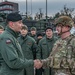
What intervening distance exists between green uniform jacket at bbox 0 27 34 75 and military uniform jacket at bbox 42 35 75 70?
0.48 meters

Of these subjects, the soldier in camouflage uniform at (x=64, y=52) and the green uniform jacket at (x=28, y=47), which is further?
the green uniform jacket at (x=28, y=47)

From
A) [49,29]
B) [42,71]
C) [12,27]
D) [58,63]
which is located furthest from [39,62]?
[42,71]

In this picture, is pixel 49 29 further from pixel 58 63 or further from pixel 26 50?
pixel 58 63

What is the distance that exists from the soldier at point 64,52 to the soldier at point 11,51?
1.41 ft

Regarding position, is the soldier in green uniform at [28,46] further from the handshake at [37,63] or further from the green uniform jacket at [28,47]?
the handshake at [37,63]

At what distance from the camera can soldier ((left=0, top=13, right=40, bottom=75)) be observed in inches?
205

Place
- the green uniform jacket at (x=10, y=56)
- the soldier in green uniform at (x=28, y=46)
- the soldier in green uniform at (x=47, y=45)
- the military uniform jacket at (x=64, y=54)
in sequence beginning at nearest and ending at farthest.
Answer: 1. the green uniform jacket at (x=10, y=56)
2. the military uniform jacket at (x=64, y=54)
3. the soldier in green uniform at (x=47, y=45)
4. the soldier in green uniform at (x=28, y=46)

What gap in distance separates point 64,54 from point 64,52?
0.11ft

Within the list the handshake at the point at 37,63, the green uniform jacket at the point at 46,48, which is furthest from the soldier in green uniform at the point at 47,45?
the handshake at the point at 37,63

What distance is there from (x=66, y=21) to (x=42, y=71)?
5.65 m

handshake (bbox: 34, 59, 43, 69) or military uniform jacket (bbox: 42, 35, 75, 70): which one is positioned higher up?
military uniform jacket (bbox: 42, 35, 75, 70)

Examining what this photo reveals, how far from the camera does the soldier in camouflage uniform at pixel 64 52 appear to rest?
17.7 ft

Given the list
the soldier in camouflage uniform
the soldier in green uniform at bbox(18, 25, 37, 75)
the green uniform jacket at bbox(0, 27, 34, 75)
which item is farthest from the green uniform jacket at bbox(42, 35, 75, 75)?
the soldier in green uniform at bbox(18, 25, 37, 75)

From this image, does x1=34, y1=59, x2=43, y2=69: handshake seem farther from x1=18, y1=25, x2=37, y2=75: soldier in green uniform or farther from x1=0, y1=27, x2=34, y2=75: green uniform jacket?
x1=18, y1=25, x2=37, y2=75: soldier in green uniform
